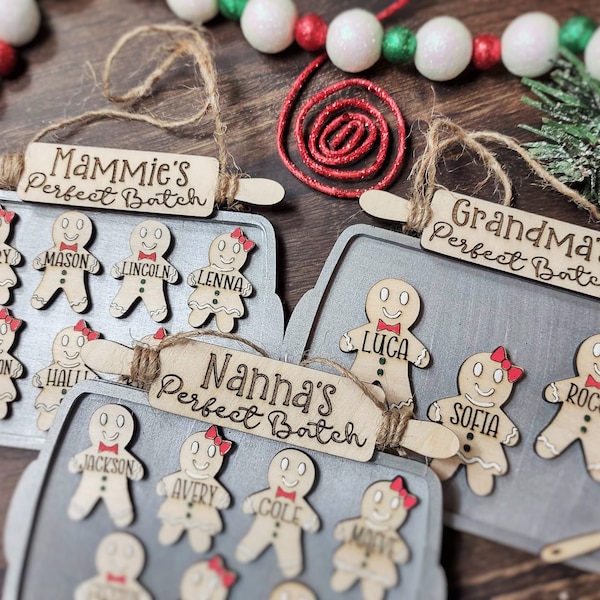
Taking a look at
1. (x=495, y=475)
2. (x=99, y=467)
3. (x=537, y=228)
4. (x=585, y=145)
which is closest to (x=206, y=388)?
(x=99, y=467)

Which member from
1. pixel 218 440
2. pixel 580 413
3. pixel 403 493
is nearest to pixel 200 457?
pixel 218 440

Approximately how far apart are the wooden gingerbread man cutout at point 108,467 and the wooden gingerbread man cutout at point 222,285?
15 cm

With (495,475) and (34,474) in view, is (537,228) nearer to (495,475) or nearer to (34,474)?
(495,475)

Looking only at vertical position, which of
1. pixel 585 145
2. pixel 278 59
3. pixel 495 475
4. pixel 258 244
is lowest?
pixel 495 475

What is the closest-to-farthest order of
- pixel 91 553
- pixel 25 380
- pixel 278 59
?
1. pixel 91 553
2. pixel 25 380
3. pixel 278 59

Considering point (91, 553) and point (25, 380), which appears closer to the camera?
point (91, 553)

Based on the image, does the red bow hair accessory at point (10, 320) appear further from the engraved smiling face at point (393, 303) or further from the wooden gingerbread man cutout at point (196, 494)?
the engraved smiling face at point (393, 303)

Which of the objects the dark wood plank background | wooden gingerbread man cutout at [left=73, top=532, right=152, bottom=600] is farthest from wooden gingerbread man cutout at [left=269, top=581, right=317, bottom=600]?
the dark wood plank background

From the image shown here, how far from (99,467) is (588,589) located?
1.85ft

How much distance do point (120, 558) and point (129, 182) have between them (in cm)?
47

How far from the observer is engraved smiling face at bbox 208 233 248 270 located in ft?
2.64

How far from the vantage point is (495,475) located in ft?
2.37

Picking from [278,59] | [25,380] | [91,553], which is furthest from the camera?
[278,59]

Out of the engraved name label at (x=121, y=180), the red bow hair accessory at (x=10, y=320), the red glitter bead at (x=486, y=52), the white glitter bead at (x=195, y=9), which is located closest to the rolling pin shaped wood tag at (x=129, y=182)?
the engraved name label at (x=121, y=180)
